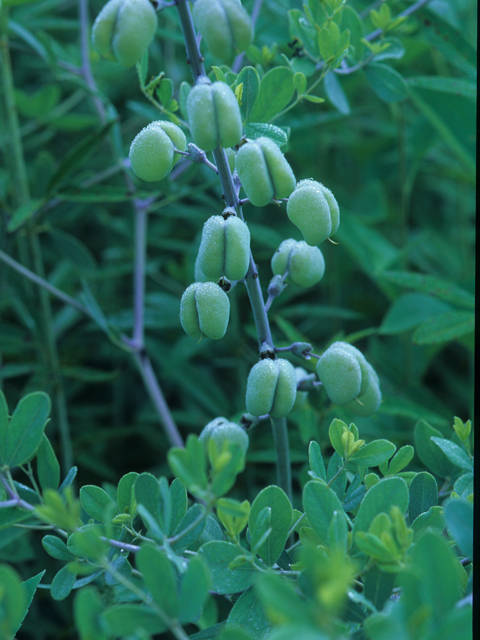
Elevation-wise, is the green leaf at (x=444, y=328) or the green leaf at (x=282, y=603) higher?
the green leaf at (x=282, y=603)

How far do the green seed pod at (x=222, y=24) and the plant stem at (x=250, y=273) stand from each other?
0.04 ft

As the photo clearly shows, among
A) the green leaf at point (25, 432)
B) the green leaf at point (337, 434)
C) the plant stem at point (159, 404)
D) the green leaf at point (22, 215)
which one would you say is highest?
the green leaf at point (22, 215)

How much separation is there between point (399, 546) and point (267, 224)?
37.3 inches

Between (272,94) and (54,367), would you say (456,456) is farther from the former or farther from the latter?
(54,367)

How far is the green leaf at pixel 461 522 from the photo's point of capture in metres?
0.30

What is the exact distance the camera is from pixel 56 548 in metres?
0.40

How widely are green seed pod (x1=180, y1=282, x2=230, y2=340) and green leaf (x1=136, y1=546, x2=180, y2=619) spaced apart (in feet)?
0.54

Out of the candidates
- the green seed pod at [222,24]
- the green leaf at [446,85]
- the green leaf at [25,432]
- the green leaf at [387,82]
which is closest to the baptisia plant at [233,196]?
the green seed pod at [222,24]

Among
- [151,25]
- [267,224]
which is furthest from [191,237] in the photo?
[151,25]

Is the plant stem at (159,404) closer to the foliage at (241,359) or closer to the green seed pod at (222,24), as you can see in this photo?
the foliage at (241,359)

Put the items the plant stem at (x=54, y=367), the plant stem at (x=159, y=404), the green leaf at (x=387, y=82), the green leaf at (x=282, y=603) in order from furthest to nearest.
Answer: the plant stem at (x=54, y=367)
the plant stem at (x=159, y=404)
the green leaf at (x=387, y=82)
the green leaf at (x=282, y=603)

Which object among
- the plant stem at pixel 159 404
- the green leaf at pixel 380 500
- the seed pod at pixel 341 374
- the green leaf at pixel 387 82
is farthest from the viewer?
the plant stem at pixel 159 404

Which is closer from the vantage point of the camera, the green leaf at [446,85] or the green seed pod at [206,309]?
the green seed pod at [206,309]

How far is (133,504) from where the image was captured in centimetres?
40
